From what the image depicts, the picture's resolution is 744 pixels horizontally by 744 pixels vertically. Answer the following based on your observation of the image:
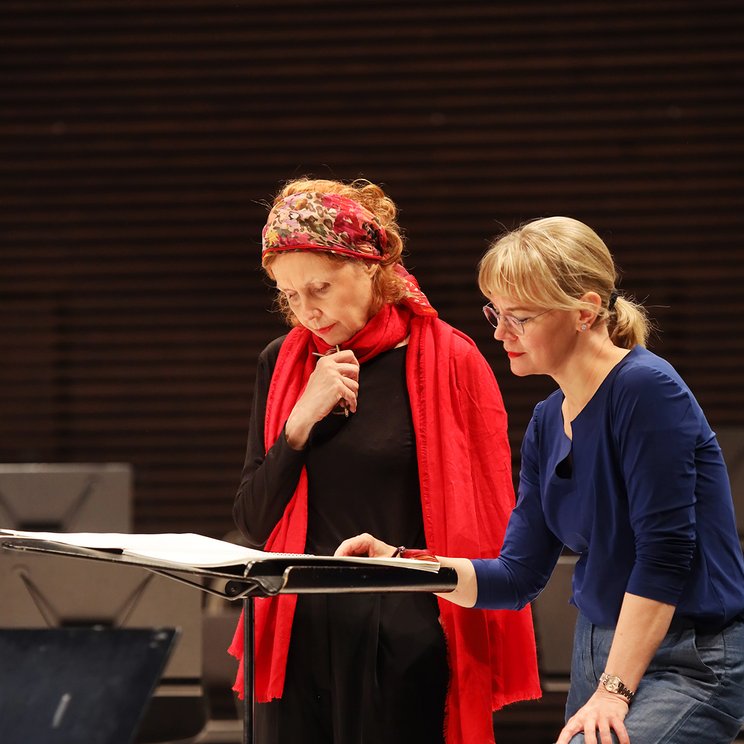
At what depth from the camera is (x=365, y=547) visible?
186 cm

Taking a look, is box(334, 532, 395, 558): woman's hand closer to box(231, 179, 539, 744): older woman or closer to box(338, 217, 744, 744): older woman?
box(338, 217, 744, 744): older woman

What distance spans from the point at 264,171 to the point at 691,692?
4.43 m

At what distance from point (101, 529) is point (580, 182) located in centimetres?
315

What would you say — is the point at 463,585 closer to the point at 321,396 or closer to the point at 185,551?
the point at 321,396

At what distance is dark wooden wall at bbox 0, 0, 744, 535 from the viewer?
5414 mm

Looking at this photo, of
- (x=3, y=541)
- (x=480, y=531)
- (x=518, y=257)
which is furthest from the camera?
(x=480, y=531)

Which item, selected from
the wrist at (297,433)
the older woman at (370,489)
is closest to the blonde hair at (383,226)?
the older woman at (370,489)

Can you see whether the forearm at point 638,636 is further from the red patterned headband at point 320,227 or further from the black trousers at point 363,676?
the red patterned headband at point 320,227

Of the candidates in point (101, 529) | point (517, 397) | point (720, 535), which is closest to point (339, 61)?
point (517, 397)

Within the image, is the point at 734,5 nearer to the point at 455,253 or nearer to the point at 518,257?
the point at 455,253

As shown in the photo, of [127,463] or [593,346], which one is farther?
[127,463]

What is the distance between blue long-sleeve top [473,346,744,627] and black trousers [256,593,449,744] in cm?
35

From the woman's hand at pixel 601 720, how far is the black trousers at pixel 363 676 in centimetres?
41

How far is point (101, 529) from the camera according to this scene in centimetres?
346
